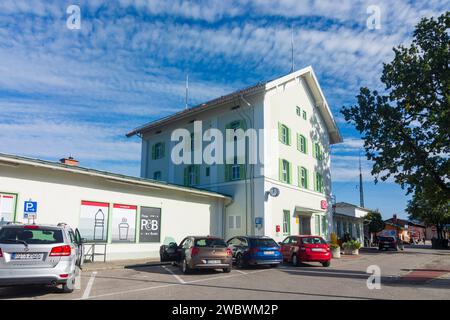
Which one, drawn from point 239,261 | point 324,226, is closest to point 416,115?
point 324,226

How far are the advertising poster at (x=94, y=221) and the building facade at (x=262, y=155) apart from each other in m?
9.29

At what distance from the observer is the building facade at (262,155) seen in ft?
81.6

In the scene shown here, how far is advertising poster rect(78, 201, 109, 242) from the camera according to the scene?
1781 cm

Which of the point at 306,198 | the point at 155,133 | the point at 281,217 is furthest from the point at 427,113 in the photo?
the point at 155,133

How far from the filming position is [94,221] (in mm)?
18250

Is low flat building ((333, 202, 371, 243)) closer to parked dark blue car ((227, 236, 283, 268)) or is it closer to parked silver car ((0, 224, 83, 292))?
parked dark blue car ((227, 236, 283, 268))

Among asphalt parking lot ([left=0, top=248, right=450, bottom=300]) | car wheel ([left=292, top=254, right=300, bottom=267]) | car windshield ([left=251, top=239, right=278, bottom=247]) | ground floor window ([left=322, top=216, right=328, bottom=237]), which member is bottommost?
asphalt parking lot ([left=0, top=248, right=450, bottom=300])

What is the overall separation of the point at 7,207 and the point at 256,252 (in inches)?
398

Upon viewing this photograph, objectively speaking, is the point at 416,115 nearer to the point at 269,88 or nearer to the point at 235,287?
the point at 269,88

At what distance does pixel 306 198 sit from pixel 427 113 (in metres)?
11.3

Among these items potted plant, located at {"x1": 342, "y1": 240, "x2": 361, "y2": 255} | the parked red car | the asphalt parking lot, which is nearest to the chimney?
the asphalt parking lot

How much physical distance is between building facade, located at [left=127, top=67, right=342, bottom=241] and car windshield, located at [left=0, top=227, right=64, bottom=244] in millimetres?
16293

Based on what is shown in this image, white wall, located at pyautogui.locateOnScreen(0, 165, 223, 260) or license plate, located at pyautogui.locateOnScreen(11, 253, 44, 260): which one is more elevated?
white wall, located at pyautogui.locateOnScreen(0, 165, 223, 260)
